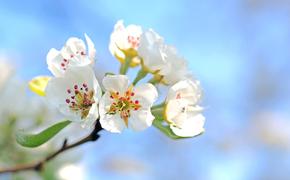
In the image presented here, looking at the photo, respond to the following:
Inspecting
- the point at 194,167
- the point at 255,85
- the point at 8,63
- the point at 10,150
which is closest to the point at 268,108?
the point at 255,85

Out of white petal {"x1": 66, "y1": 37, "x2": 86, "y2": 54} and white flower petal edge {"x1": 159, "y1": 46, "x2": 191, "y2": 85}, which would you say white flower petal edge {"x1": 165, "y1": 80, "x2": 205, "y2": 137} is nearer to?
white flower petal edge {"x1": 159, "y1": 46, "x2": 191, "y2": 85}

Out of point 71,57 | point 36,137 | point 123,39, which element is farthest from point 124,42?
point 36,137

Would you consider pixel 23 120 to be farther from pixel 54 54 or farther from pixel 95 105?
pixel 95 105

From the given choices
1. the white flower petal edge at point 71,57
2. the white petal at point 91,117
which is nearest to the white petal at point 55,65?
the white flower petal edge at point 71,57

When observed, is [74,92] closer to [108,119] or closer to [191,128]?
[108,119]

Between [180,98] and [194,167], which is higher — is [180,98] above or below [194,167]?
above

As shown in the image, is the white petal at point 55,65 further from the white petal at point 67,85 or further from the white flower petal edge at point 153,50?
the white flower petal edge at point 153,50
